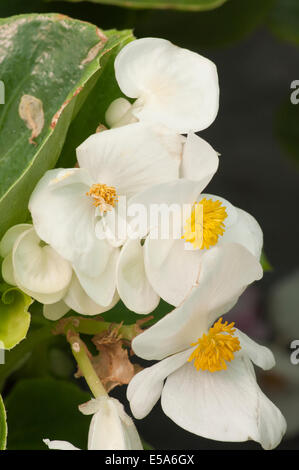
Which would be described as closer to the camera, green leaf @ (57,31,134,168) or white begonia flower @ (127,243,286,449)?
white begonia flower @ (127,243,286,449)

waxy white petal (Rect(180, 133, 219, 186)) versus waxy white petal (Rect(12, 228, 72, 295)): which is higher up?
waxy white petal (Rect(180, 133, 219, 186))

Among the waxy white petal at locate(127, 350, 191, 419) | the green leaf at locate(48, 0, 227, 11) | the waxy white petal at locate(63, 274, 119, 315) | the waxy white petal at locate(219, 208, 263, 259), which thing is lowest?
the waxy white petal at locate(127, 350, 191, 419)

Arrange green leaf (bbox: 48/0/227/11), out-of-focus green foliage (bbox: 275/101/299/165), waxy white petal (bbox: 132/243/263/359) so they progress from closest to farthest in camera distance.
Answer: waxy white petal (bbox: 132/243/263/359), green leaf (bbox: 48/0/227/11), out-of-focus green foliage (bbox: 275/101/299/165)

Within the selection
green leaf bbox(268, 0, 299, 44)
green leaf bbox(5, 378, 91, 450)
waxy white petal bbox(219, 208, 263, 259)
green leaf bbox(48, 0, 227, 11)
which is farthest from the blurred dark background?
waxy white petal bbox(219, 208, 263, 259)

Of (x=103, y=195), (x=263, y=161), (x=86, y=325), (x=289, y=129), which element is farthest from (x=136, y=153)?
(x=263, y=161)

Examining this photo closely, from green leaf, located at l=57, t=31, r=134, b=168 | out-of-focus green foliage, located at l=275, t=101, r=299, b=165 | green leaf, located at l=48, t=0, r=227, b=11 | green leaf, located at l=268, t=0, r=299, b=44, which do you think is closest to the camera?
green leaf, located at l=57, t=31, r=134, b=168

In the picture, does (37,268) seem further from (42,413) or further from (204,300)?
Result: (42,413)

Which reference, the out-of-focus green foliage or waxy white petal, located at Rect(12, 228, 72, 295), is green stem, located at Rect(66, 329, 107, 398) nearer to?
waxy white petal, located at Rect(12, 228, 72, 295)
